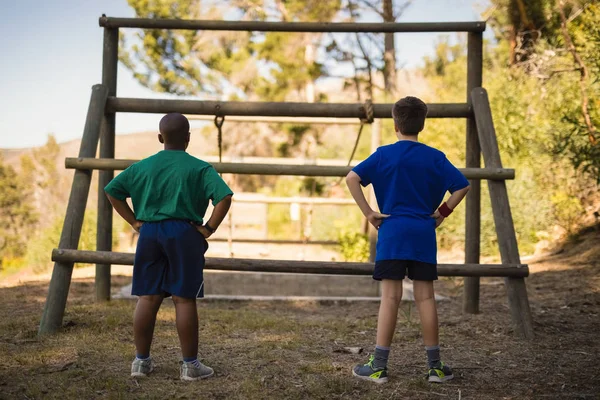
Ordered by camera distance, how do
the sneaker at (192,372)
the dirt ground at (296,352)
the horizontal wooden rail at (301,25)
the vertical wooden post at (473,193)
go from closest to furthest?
the dirt ground at (296,352) < the sneaker at (192,372) < the horizontal wooden rail at (301,25) < the vertical wooden post at (473,193)

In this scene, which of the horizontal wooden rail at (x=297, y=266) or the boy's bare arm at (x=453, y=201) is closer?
the boy's bare arm at (x=453, y=201)

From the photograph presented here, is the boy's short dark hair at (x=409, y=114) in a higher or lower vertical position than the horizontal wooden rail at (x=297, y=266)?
higher

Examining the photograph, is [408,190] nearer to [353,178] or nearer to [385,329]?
[353,178]

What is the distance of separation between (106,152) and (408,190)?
2.63 meters

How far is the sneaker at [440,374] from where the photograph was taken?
293 cm

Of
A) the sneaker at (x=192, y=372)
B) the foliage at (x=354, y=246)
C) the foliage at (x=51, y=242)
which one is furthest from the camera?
the foliage at (x=51, y=242)

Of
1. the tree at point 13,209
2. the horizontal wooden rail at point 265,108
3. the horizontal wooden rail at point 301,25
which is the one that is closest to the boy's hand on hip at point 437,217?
the horizontal wooden rail at point 265,108

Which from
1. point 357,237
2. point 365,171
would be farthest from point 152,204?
point 357,237

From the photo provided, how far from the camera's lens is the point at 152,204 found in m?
2.88

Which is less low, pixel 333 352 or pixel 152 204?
pixel 152 204

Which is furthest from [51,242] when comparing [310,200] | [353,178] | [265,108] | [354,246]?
[353,178]

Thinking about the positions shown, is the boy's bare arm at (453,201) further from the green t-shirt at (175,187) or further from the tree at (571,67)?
the tree at (571,67)

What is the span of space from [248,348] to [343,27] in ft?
7.18

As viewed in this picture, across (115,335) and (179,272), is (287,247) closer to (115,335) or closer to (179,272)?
(115,335)
